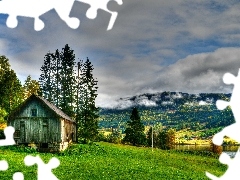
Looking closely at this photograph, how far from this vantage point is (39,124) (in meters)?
45.0

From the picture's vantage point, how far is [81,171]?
82.3 ft

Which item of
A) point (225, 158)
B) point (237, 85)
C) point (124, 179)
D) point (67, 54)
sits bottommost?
point (124, 179)

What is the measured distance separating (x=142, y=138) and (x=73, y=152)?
37.5m

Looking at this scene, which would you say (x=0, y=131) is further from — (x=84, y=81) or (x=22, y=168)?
(x=22, y=168)

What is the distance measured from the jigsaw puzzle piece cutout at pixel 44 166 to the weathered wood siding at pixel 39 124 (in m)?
41.8

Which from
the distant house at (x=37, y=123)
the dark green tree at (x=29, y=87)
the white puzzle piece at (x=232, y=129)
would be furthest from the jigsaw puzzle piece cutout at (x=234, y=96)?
the dark green tree at (x=29, y=87)

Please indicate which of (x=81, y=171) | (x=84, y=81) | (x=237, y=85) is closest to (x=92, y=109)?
(x=84, y=81)

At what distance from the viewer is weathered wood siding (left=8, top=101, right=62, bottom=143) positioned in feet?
147

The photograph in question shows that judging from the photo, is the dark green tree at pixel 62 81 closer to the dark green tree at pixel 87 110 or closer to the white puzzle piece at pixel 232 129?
the dark green tree at pixel 87 110

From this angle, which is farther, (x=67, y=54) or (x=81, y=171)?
(x=67, y=54)

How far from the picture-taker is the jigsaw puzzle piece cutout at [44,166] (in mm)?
3416

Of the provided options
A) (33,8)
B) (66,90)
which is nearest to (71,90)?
(66,90)

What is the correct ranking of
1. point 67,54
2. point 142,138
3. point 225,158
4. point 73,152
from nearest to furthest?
point 225,158 → point 73,152 → point 67,54 → point 142,138

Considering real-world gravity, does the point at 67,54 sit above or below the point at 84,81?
above
